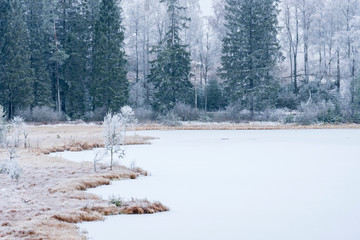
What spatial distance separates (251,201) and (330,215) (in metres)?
1.86

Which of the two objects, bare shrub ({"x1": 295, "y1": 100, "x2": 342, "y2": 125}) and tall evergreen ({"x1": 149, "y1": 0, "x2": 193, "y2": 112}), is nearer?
bare shrub ({"x1": 295, "y1": 100, "x2": 342, "y2": 125})

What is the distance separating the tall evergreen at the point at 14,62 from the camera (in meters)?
36.7

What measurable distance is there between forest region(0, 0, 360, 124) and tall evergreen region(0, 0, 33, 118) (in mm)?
90

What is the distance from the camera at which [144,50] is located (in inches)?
1996

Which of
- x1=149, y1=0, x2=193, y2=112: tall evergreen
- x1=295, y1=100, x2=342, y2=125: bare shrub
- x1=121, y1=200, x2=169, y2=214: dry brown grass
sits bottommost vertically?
x1=121, y1=200, x2=169, y2=214: dry brown grass

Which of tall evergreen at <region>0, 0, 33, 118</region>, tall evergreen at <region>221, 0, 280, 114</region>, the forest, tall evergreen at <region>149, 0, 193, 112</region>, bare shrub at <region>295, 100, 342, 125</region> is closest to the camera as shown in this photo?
bare shrub at <region>295, 100, 342, 125</region>

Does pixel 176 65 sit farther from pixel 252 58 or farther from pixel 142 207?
pixel 142 207

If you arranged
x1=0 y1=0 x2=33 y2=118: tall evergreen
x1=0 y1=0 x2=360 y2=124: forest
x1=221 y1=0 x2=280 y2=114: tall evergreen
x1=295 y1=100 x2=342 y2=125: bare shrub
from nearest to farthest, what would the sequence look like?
x1=295 y1=100 x2=342 y2=125: bare shrub → x1=0 y1=0 x2=33 y2=118: tall evergreen → x1=0 y1=0 x2=360 y2=124: forest → x1=221 y1=0 x2=280 y2=114: tall evergreen

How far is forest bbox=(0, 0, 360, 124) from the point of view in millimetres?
37812

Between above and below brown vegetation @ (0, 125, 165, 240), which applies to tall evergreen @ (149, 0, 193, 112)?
above

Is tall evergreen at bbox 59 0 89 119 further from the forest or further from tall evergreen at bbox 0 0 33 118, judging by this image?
tall evergreen at bbox 0 0 33 118

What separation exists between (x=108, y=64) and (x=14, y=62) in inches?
330

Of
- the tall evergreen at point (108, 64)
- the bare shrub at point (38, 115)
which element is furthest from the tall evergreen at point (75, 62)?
the bare shrub at point (38, 115)

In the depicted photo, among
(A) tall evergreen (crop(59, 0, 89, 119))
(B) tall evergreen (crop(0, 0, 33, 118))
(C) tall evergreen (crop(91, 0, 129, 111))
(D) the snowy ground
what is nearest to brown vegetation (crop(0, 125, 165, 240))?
(D) the snowy ground
